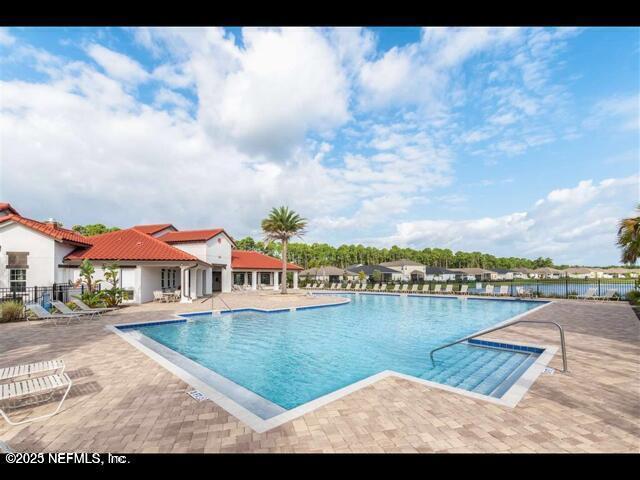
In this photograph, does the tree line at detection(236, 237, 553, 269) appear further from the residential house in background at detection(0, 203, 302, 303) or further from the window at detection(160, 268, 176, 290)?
the window at detection(160, 268, 176, 290)

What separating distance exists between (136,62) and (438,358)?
14.6 m

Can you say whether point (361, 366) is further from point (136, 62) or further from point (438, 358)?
point (136, 62)

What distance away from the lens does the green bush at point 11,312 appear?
11781mm

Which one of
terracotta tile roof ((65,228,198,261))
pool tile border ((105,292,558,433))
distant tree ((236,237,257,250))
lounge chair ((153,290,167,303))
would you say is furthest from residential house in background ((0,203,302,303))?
distant tree ((236,237,257,250))

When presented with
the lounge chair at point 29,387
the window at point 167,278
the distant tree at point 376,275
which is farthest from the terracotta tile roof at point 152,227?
A: the distant tree at point 376,275

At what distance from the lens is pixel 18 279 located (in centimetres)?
1581

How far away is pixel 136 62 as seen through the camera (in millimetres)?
10844

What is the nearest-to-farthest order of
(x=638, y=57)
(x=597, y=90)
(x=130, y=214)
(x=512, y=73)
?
(x=638, y=57) → (x=597, y=90) → (x=512, y=73) → (x=130, y=214)

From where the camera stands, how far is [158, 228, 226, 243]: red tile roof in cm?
2588

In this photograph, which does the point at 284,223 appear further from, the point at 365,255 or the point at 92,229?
the point at 365,255

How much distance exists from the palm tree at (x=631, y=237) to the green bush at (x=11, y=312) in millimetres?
A: 25519

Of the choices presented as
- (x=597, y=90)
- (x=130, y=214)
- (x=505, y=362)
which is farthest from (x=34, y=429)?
(x=130, y=214)

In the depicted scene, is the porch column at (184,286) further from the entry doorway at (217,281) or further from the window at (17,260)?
the entry doorway at (217,281)

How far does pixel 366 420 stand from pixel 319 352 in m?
5.53
